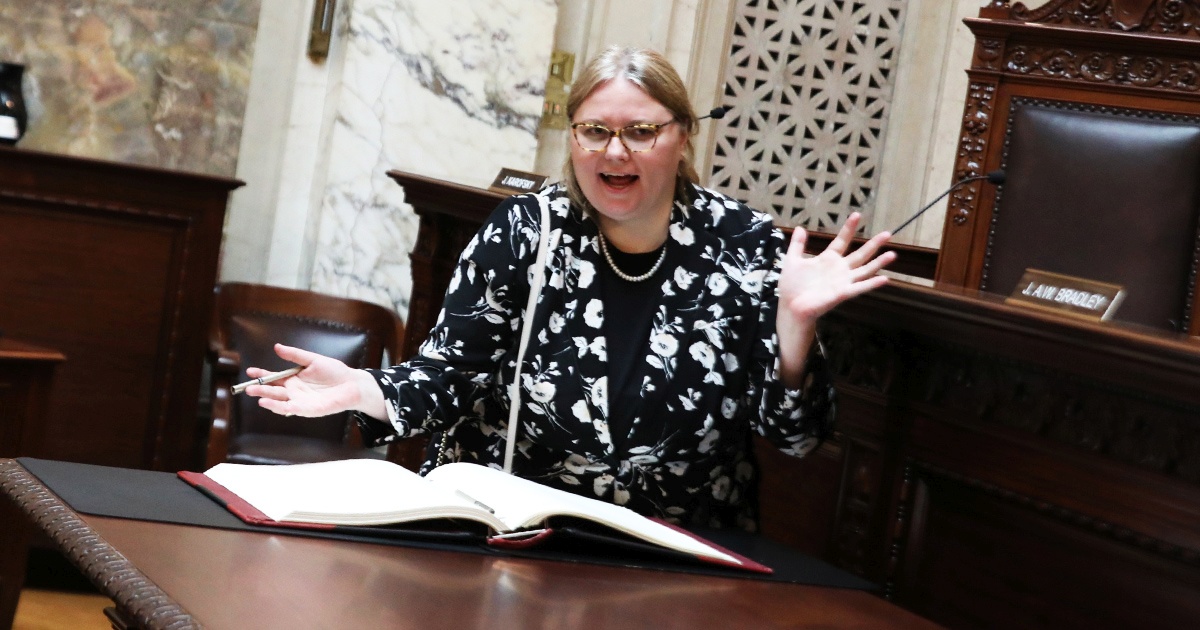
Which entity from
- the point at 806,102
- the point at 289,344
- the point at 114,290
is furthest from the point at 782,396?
the point at 806,102

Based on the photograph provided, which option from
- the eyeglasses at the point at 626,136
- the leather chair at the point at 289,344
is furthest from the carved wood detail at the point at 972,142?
the eyeglasses at the point at 626,136

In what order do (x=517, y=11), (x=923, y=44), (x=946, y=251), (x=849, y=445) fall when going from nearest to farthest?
(x=849, y=445) < (x=946, y=251) < (x=517, y=11) < (x=923, y=44)

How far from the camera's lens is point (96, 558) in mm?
1230

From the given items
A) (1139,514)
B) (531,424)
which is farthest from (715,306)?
(1139,514)

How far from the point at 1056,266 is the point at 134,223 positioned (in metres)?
2.82

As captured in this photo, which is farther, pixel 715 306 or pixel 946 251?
pixel 946 251

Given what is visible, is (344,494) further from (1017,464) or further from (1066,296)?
(1066,296)

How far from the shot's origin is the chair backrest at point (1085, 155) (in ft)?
12.2

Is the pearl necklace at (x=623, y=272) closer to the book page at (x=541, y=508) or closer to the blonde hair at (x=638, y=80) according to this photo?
the blonde hair at (x=638, y=80)

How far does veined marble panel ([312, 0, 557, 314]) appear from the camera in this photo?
4672 mm

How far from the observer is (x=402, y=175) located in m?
3.80

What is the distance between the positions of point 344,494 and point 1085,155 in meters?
2.90

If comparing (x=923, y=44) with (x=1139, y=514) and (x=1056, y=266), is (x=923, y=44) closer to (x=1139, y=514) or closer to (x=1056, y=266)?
(x=1056, y=266)

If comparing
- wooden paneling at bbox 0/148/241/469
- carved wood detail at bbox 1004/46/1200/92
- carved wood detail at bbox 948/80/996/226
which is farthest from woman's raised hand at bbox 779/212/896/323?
wooden paneling at bbox 0/148/241/469
